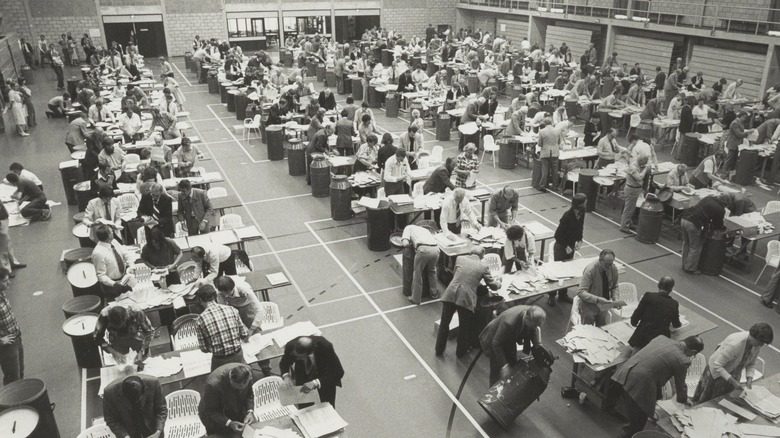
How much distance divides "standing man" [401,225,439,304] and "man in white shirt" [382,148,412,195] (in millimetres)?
2337

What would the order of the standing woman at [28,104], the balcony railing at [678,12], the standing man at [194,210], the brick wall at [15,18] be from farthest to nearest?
the brick wall at [15,18] < the balcony railing at [678,12] < the standing woman at [28,104] < the standing man at [194,210]

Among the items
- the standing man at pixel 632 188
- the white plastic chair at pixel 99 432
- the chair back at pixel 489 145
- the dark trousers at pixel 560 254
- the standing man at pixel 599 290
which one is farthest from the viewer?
the chair back at pixel 489 145

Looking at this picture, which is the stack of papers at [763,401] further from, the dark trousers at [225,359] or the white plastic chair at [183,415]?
the white plastic chair at [183,415]


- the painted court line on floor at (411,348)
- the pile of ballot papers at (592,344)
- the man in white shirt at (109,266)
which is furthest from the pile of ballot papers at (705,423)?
the man in white shirt at (109,266)

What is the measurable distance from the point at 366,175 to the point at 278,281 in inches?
181

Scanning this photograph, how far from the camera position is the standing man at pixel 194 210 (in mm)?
9906

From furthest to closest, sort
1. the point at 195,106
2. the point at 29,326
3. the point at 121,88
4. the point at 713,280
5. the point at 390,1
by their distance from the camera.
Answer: the point at 390,1, the point at 195,106, the point at 121,88, the point at 713,280, the point at 29,326

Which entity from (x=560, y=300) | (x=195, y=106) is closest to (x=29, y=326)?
(x=560, y=300)

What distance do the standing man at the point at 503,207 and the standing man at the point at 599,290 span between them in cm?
231

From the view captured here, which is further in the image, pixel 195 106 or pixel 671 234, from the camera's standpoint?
pixel 195 106

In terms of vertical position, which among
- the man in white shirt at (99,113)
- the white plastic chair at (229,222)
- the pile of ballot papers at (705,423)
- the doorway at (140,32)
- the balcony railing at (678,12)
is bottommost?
the pile of ballot papers at (705,423)

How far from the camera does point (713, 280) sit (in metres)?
10.2

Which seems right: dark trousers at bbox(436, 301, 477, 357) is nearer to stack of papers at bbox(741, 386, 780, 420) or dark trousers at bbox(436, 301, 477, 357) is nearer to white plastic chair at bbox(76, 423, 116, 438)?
stack of papers at bbox(741, 386, 780, 420)

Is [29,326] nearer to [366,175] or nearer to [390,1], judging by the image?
[366,175]
